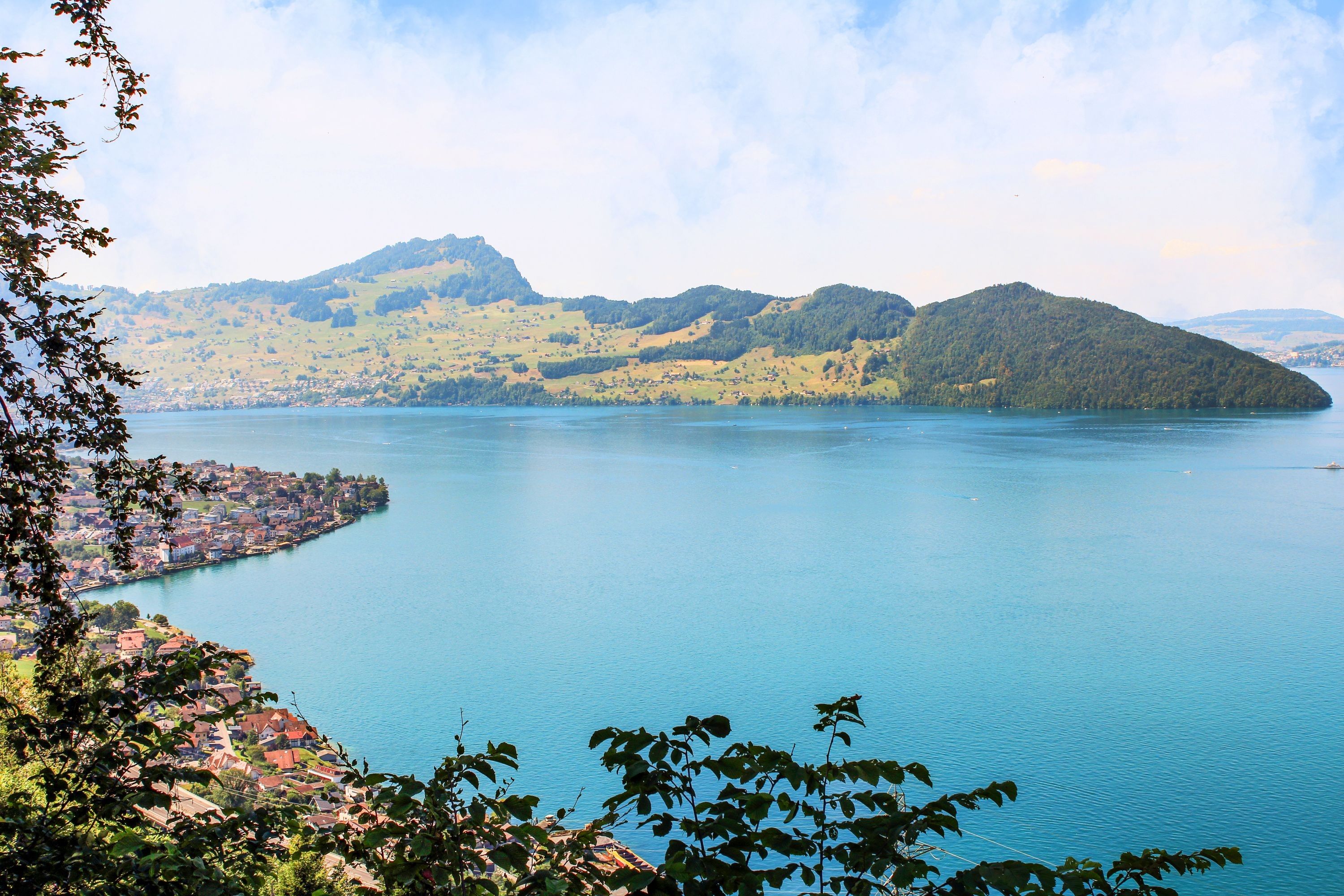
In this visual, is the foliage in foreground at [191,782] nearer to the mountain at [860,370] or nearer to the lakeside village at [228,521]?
the lakeside village at [228,521]

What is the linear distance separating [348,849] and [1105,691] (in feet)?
80.3

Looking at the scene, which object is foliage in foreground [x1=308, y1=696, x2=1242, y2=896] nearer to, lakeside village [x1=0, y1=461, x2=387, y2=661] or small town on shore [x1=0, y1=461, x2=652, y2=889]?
small town on shore [x1=0, y1=461, x2=652, y2=889]

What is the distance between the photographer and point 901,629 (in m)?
29.5

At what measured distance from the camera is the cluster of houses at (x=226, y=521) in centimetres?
4319

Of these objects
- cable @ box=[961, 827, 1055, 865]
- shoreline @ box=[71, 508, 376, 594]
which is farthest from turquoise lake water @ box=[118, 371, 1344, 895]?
shoreline @ box=[71, 508, 376, 594]

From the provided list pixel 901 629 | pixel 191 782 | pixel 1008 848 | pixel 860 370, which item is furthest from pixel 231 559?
pixel 860 370

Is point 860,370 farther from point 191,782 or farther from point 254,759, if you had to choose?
point 191,782

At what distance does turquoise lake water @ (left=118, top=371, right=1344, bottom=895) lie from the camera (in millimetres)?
18719

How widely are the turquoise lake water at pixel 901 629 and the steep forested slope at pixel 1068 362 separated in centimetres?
7084

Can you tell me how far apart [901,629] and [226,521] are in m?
43.8

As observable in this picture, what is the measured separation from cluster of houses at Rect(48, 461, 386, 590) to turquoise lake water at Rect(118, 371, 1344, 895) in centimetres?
228

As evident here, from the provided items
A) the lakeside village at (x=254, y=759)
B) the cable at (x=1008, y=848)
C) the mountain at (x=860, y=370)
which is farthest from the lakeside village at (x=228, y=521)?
the mountain at (x=860, y=370)

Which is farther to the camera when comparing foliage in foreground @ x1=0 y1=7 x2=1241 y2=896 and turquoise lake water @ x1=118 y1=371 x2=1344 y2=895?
turquoise lake water @ x1=118 y1=371 x2=1344 y2=895

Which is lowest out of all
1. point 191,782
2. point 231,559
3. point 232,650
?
point 231,559
